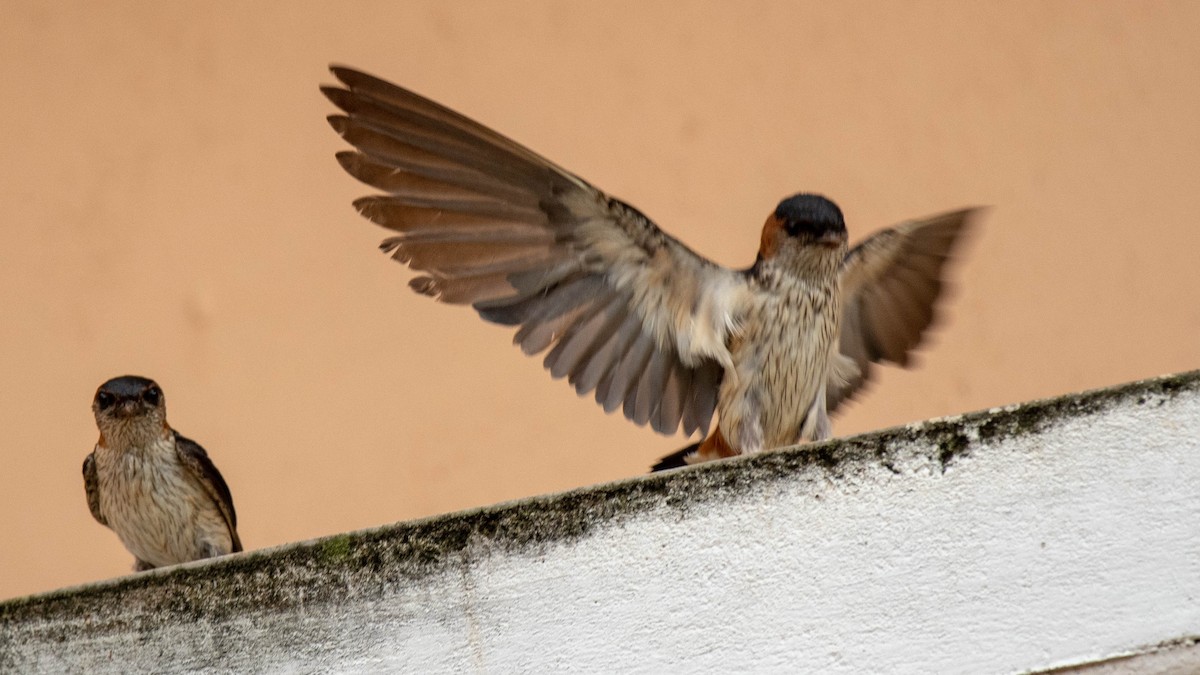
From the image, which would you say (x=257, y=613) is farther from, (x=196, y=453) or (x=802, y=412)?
(x=196, y=453)

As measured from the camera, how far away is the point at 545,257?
2477 millimetres

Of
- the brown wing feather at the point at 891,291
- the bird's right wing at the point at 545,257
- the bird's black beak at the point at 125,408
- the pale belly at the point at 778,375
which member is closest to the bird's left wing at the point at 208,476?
the bird's black beak at the point at 125,408

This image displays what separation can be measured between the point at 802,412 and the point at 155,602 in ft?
3.85

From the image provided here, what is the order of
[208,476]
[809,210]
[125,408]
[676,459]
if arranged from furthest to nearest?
[208,476], [125,408], [676,459], [809,210]

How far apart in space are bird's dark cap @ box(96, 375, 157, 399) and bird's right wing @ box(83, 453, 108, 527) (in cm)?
19

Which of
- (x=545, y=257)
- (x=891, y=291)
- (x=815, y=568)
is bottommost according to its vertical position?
(x=815, y=568)

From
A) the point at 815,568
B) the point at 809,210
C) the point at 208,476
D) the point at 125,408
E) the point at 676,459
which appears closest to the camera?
the point at 815,568

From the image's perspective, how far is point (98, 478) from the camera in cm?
302

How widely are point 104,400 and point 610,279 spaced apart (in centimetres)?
109

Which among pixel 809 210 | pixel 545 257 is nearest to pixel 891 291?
pixel 809 210

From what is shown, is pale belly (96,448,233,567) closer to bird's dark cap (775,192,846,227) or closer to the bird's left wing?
the bird's left wing

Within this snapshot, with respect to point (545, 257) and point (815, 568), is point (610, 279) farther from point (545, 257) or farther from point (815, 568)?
point (815, 568)

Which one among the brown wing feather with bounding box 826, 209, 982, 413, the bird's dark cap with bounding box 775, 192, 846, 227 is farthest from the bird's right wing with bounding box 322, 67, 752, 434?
the brown wing feather with bounding box 826, 209, 982, 413

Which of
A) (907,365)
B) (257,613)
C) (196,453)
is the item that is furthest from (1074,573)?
(196,453)
